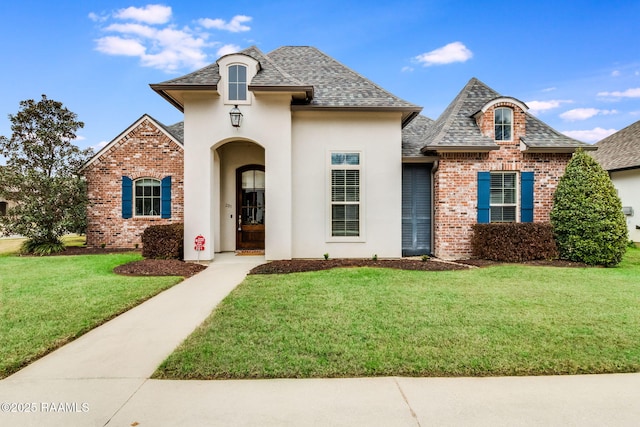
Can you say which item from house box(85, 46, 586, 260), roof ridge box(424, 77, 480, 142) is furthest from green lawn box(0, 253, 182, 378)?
roof ridge box(424, 77, 480, 142)

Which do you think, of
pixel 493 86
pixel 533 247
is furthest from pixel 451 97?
pixel 533 247

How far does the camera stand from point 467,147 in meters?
9.24

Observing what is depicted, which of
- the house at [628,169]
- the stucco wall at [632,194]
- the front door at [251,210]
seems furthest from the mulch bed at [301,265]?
the house at [628,169]

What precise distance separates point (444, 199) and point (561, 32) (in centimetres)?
950

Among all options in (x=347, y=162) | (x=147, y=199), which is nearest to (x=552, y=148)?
(x=347, y=162)

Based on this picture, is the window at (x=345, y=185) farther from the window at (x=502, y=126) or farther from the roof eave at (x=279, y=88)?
the window at (x=502, y=126)

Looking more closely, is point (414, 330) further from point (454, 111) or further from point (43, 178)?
→ point (43, 178)

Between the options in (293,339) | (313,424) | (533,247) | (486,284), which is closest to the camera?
(313,424)

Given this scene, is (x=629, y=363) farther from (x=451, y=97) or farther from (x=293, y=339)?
(x=451, y=97)

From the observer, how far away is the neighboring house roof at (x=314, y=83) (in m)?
8.59

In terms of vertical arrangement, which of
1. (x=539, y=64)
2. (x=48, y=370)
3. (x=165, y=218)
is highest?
(x=539, y=64)

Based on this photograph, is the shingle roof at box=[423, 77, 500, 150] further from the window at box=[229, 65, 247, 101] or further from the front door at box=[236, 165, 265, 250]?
the front door at box=[236, 165, 265, 250]

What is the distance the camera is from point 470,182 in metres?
9.58

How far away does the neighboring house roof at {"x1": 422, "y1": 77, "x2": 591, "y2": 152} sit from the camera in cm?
929
